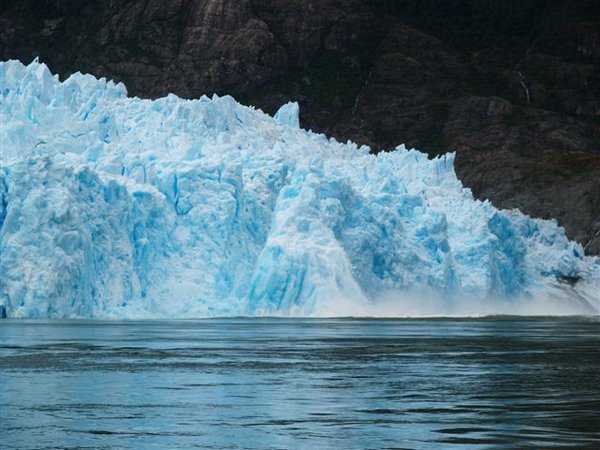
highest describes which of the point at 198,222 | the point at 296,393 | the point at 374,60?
the point at 374,60

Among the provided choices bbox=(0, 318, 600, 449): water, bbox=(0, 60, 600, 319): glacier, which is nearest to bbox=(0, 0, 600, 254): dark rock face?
bbox=(0, 60, 600, 319): glacier

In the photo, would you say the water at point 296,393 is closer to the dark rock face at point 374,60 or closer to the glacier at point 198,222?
the glacier at point 198,222

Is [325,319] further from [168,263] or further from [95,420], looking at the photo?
[95,420]

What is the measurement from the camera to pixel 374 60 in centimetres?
14938

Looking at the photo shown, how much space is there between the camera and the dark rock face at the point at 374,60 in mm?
136500

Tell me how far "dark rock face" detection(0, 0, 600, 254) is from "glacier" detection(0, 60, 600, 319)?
6571 cm

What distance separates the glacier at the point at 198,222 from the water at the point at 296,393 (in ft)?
27.1

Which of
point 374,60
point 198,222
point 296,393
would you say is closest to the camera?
point 296,393

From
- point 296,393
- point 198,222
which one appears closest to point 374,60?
point 198,222

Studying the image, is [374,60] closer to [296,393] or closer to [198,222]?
[198,222]

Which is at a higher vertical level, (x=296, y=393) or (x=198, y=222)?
(x=296, y=393)

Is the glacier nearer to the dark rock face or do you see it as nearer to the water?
the water

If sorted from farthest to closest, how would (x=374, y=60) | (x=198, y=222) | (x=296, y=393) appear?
1. (x=374, y=60)
2. (x=198, y=222)
3. (x=296, y=393)

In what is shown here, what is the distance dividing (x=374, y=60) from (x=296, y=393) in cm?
12914
